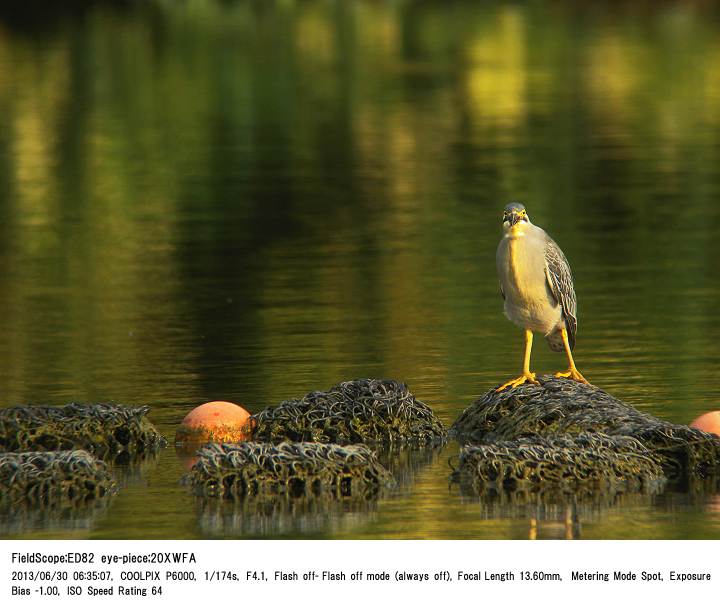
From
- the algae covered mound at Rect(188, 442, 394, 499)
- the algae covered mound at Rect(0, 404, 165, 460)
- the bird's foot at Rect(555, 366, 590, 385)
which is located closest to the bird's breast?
the bird's foot at Rect(555, 366, 590, 385)

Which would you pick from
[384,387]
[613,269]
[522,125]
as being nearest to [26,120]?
[522,125]

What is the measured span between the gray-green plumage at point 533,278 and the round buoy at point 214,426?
2.65 m

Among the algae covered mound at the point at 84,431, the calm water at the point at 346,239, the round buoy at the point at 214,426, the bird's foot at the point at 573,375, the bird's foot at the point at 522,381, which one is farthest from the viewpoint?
the bird's foot at the point at 573,375

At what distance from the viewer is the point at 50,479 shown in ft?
56.9

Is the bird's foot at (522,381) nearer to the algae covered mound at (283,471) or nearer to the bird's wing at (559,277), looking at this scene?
the bird's wing at (559,277)

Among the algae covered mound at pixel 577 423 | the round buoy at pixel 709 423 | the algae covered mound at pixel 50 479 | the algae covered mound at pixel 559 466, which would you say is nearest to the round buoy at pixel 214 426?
the algae covered mound at pixel 577 423

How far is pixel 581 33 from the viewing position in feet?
356

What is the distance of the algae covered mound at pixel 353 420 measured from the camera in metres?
19.5

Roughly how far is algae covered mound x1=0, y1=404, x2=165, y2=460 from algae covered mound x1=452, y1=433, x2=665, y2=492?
310cm

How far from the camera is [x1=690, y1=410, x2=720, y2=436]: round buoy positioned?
61.9 ft

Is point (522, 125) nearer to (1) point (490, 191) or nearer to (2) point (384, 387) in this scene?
(1) point (490, 191)

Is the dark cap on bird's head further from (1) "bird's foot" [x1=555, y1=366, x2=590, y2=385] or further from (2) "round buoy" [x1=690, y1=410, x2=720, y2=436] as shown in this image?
(2) "round buoy" [x1=690, y1=410, x2=720, y2=436]
